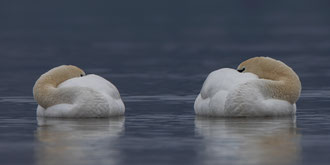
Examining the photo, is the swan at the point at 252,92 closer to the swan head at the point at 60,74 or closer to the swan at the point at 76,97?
the swan at the point at 76,97

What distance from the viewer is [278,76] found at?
20.5 metres

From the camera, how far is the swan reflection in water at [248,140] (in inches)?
583

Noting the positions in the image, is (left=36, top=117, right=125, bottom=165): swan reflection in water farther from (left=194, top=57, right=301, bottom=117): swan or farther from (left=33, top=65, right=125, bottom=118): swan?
(left=194, top=57, right=301, bottom=117): swan

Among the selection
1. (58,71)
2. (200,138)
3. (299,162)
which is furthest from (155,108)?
(299,162)

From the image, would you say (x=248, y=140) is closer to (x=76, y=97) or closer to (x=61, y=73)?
(x=76, y=97)

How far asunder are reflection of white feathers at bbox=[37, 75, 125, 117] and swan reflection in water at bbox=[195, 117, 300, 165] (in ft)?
4.70

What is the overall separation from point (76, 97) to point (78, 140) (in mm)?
2907

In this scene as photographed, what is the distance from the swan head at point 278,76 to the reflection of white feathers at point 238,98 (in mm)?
115

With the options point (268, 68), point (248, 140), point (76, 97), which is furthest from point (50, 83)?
point (248, 140)

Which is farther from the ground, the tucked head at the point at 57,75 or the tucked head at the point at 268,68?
the tucked head at the point at 268,68

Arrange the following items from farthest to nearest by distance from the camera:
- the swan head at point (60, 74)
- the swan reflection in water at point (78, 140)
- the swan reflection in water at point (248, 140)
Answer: the swan head at point (60, 74) < the swan reflection in water at point (78, 140) < the swan reflection in water at point (248, 140)

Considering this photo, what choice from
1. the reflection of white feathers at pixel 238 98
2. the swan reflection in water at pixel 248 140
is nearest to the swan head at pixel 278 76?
the reflection of white feathers at pixel 238 98

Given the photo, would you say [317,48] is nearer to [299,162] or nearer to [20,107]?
[20,107]

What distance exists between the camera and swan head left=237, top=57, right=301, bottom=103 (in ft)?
65.5
